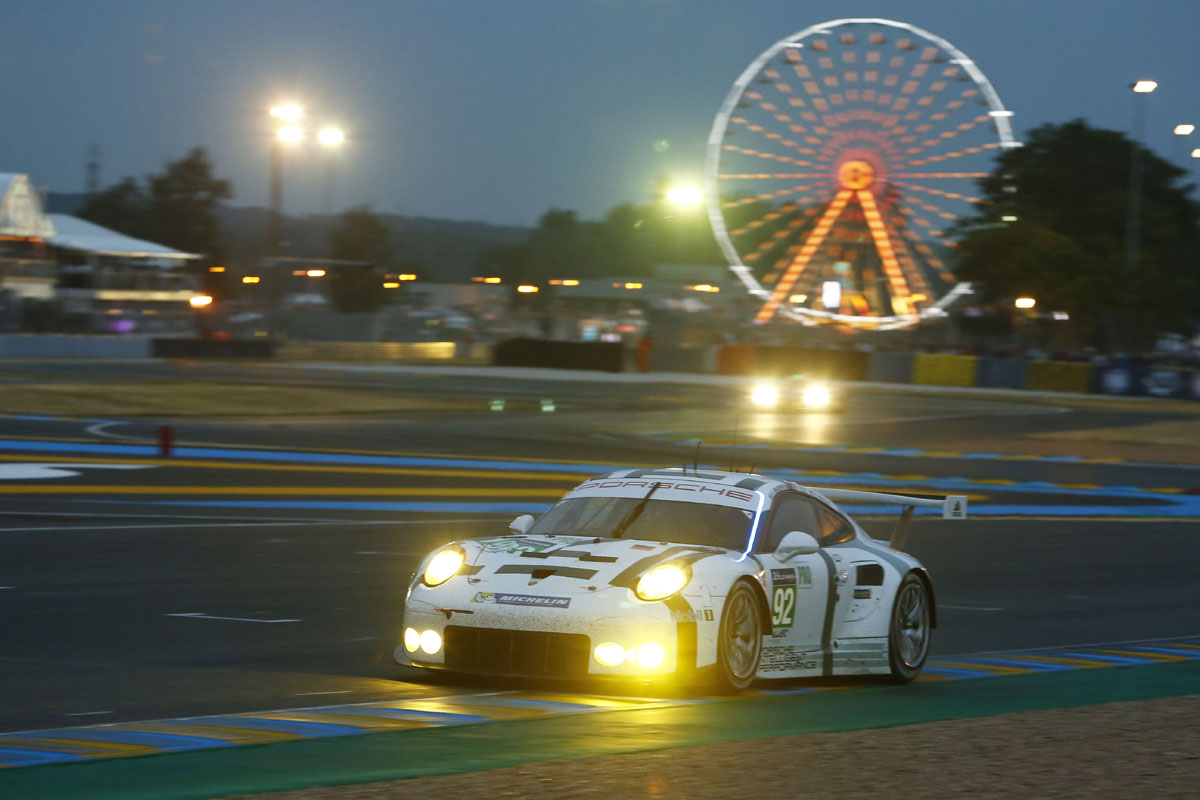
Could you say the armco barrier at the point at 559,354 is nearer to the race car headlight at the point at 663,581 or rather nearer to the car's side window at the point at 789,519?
the car's side window at the point at 789,519

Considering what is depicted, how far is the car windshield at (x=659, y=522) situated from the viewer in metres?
8.66

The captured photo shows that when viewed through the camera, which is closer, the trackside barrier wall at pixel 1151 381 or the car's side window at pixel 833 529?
the car's side window at pixel 833 529

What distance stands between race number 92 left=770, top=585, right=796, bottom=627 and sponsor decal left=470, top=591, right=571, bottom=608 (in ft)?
3.83

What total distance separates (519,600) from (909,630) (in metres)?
2.57

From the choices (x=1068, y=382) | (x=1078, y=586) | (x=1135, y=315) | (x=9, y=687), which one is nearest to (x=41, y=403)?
(x=1078, y=586)

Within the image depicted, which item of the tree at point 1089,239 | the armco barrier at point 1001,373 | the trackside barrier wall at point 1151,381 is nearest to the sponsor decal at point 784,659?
the trackside barrier wall at point 1151,381

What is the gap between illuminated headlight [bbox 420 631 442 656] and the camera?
26.6 feet

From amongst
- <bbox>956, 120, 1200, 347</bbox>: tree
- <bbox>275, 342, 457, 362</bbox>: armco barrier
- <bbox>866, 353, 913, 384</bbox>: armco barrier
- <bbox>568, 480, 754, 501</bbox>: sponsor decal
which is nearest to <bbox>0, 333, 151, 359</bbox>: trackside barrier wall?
<bbox>275, 342, 457, 362</bbox>: armco barrier

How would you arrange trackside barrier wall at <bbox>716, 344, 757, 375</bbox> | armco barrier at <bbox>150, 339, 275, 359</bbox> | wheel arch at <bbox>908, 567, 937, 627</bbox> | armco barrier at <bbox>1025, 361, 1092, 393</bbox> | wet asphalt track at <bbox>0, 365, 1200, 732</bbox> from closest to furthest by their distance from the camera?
wet asphalt track at <bbox>0, 365, 1200, 732</bbox> < wheel arch at <bbox>908, 567, 937, 627</bbox> < armco barrier at <bbox>1025, 361, 1092, 393</bbox> < trackside barrier wall at <bbox>716, 344, 757, 375</bbox> < armco barrier at <bbox>150, 339, 275, 359</bbox>

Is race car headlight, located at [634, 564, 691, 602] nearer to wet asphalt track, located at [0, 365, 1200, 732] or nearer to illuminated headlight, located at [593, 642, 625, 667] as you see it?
illuminated headlight, located at [593, 642, 625, 667]

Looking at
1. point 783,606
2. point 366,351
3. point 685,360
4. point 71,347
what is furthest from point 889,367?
point 783,606

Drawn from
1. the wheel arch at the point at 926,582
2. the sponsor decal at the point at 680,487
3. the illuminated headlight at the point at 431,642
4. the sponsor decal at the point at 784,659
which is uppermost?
the sponsor decal at the point at 680,487

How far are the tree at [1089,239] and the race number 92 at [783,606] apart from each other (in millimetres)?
67785

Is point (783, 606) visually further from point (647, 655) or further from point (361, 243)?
point (361, 243)
